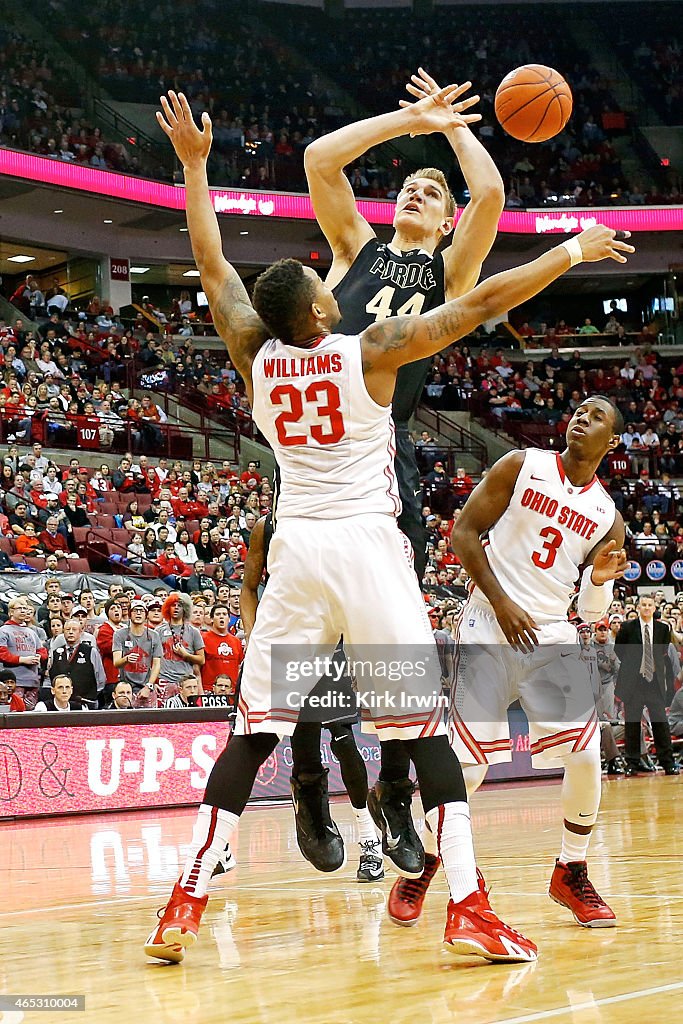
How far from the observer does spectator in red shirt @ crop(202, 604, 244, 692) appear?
13.0m

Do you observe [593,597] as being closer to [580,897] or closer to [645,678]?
[580,897]

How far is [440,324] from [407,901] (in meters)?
2.33

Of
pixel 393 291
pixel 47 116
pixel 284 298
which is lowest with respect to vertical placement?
pixel 284 298

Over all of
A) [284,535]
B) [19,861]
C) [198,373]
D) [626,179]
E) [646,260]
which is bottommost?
[19,861]

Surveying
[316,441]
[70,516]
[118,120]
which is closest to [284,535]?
[316,441]

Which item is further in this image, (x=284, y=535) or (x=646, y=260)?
(x=646, y=260)

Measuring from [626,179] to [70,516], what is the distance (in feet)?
72.0

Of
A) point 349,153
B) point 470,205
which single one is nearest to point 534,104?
point 470,205

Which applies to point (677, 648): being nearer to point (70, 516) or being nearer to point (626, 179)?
point (70, 516)

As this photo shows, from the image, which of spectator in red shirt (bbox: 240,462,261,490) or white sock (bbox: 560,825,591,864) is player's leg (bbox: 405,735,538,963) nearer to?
white sock (bbox: 560,825,591,864)

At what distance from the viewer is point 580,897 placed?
494cm

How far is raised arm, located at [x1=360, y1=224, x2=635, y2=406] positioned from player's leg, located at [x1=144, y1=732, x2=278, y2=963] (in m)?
1.28

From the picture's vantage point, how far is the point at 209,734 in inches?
475

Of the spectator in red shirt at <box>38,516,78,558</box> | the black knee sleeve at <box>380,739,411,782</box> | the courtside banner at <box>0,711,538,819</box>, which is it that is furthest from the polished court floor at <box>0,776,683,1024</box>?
the spectator in red shirt at <box>38,516,78,558</box>
